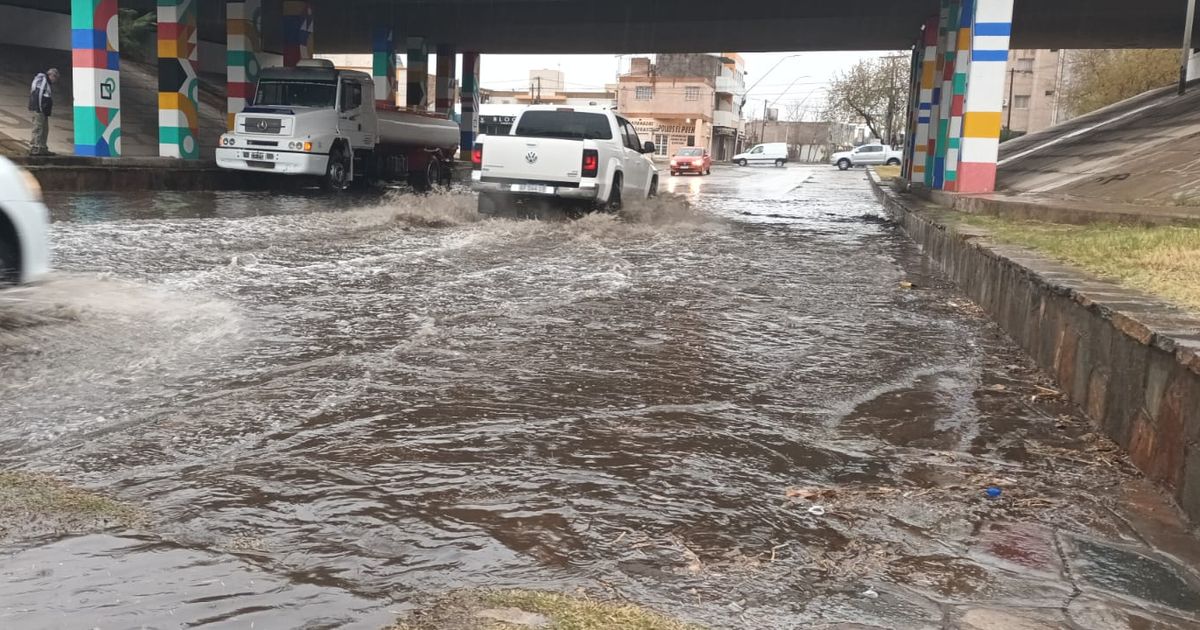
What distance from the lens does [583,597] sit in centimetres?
292

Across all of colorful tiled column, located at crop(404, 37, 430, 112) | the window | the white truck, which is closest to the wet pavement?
the white truck

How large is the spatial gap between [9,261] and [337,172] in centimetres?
1422

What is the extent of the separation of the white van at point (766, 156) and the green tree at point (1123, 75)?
70.9 ft

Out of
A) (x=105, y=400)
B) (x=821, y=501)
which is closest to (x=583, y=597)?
(x=821, y=501)

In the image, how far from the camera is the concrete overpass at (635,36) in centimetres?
1794

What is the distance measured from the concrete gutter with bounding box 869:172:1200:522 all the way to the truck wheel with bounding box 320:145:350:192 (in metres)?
14.5

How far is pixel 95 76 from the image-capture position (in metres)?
19.8

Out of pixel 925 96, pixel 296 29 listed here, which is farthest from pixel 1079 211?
pixel 296 29

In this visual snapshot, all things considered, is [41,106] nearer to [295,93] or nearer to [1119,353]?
[295,93]

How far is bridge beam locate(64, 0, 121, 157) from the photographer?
63.8ft

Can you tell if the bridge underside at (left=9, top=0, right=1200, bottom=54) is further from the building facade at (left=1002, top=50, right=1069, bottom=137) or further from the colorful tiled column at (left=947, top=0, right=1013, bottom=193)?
the building facade at (left=1002, top=50, right=1069, bottom=137)

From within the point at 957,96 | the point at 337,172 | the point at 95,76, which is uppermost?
the point at 957,96

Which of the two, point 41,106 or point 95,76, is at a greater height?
point 95,76

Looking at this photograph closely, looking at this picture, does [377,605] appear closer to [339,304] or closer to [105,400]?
[105,400]
